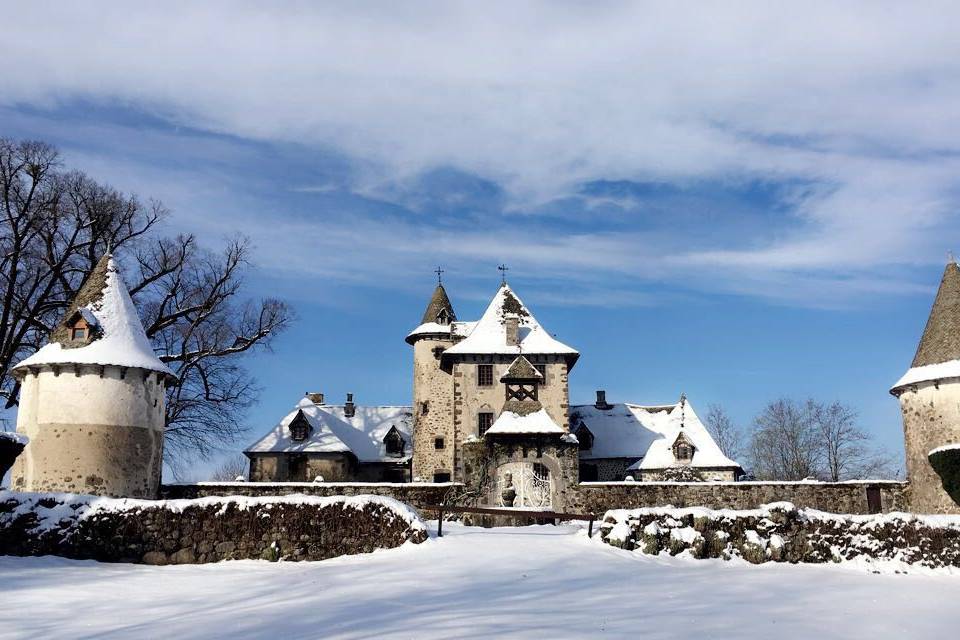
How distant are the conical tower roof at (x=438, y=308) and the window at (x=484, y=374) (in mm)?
5735

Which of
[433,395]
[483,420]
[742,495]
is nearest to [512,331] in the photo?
[483,420]

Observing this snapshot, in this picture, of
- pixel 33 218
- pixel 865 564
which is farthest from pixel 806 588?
pixel 33 218

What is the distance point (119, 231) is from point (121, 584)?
21366 millimetres

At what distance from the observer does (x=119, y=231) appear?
1240 inches

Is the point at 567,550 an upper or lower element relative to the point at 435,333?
lower

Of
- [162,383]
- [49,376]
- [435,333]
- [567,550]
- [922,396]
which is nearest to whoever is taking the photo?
[567,550]

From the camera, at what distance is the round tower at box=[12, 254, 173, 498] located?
23.0 m

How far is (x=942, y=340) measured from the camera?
1101 inches

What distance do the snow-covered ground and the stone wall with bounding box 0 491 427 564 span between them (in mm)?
519

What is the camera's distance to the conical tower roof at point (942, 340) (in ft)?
89.9

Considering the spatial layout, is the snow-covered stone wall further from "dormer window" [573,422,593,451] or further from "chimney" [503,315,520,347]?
"dormer window" [573,422,593,451]

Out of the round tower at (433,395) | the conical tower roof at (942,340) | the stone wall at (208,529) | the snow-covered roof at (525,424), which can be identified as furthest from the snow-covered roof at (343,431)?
the conical tower roof at (942,340)

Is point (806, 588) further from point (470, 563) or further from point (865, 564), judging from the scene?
point (470, 563)

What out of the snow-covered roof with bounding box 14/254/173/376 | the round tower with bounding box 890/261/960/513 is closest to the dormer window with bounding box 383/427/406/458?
the snow-covered roof with bounding box 14/254/173/376
